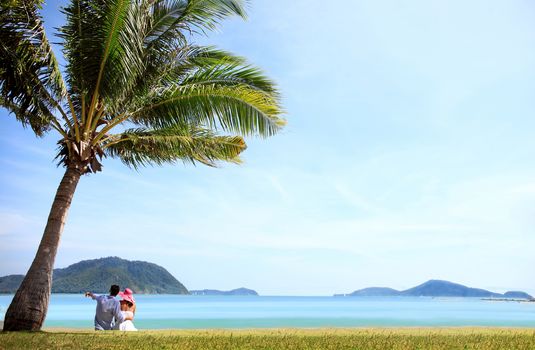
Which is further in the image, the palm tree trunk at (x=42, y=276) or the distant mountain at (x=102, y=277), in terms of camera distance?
the distant mountain at (x=102, y=277)

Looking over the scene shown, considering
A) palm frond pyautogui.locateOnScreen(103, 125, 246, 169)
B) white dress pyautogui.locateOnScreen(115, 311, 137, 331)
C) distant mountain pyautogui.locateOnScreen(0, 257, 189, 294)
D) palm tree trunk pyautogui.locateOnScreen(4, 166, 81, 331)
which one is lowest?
white dress pyautogui.locateOnScreen(115, 311, 137, 331)

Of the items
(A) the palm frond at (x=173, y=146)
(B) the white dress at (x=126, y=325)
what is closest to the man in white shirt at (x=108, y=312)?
(B) the white dress at (x=126, y=325)

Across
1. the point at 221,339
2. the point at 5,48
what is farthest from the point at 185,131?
the point at 221,339

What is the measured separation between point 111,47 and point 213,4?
289cm

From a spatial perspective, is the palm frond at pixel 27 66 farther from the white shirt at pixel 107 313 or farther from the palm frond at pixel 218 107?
the white shirt at pixel 107 313

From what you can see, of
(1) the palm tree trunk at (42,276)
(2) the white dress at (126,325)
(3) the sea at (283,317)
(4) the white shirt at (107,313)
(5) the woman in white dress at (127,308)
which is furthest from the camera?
(3) the sea at (283,317)

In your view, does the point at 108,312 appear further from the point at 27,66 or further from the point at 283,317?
the point at 283,317

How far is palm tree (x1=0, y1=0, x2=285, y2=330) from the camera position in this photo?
11.3 metres

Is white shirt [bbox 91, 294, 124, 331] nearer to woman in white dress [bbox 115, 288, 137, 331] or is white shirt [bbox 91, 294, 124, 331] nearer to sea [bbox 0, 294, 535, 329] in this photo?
woman in white dress [bbox 115, 288, 137, 331]

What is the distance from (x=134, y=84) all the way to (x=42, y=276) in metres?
4.68

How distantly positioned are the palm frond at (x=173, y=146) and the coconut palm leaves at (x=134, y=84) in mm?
29

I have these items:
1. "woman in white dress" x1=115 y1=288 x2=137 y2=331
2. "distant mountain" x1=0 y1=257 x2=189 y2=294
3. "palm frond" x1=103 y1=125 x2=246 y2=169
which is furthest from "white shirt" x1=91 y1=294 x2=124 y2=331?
"distant mountain" x1=0 y1=257 x2=189 y2=294

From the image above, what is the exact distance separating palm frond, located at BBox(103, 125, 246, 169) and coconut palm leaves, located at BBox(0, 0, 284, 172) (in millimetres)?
29

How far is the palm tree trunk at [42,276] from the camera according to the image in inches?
410
